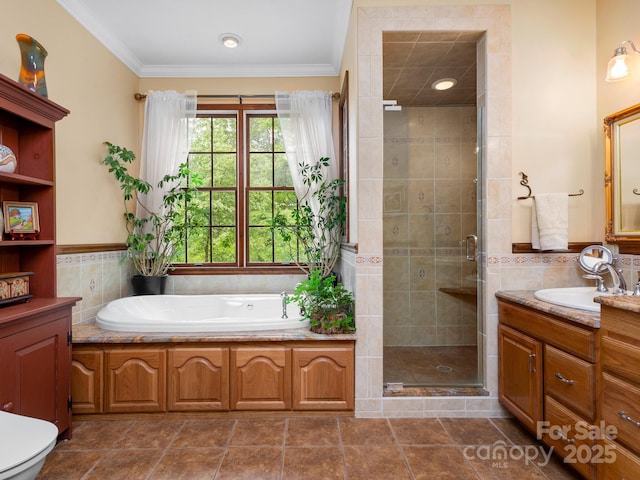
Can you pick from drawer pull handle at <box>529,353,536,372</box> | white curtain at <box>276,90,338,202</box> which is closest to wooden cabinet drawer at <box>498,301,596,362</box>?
drawer pull handle at <box>529,353,536,372</box>

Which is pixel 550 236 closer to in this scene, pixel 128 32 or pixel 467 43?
pixel 467 43

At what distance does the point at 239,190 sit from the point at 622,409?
3.12 m

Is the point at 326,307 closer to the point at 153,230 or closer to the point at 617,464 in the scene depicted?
the point at 617,464

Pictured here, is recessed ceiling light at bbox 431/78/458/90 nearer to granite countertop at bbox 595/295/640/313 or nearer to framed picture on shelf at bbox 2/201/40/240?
granite countertop at bbox 595/295/640/313

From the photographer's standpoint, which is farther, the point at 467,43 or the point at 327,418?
the point at 467,43

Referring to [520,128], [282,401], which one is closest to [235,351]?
[282,401]

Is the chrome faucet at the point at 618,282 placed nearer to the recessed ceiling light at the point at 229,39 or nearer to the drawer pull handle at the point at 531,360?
the drawer pull handle at the point at 531,360

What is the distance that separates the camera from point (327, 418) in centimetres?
218

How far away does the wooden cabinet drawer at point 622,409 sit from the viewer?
1217mm

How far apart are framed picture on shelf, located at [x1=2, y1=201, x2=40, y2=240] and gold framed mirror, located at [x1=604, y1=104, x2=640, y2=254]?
332cm

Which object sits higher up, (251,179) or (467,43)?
(467,43)

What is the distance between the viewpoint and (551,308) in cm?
168

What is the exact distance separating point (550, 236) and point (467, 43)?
1.39 m

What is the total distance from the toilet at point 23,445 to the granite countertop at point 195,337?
0.91 metres
